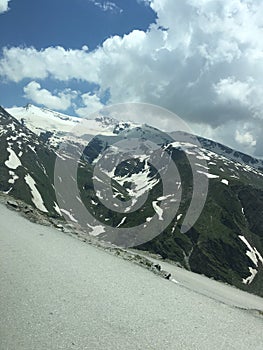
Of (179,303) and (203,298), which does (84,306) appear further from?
(203,298)

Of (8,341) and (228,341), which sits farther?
(228,341)

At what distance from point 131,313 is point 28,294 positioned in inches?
163

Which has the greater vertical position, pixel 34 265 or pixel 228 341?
pixel 228 341

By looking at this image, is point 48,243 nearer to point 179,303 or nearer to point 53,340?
point 179,303

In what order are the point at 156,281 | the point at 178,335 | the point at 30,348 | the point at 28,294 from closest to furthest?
the point at 30,348
the point at 178,335
the point at 28,294
the point at 156,281

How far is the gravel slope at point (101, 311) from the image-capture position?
36.2 feet

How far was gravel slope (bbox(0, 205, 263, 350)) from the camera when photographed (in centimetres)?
1104

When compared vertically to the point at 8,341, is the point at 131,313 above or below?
above

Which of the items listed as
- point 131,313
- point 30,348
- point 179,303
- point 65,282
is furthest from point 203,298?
point 30,348

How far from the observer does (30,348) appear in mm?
10070

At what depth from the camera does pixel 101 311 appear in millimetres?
13281

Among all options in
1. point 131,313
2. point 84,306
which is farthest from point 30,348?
point 131,313

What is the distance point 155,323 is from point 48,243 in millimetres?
14364

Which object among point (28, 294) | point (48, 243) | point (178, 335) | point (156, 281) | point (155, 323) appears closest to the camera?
point (178, 335)
